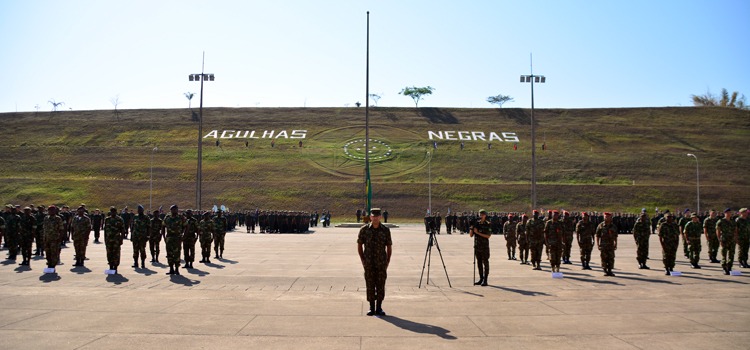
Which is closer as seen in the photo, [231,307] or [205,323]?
[205,323]

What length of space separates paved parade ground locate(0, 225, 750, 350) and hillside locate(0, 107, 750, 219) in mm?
44053

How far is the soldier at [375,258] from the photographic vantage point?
8.77 metres

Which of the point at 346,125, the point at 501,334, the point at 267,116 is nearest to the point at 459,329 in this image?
the point at 501,334

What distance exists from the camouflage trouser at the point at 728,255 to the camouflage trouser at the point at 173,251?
46.8 feet

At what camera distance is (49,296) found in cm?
1027

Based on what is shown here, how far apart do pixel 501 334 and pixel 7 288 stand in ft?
32.7

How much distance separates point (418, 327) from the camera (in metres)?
7.82

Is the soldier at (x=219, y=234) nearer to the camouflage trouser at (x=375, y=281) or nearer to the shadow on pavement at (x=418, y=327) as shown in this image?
the camouflage trouser at (x=375, y=281)

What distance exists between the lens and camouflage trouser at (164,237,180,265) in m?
14.2

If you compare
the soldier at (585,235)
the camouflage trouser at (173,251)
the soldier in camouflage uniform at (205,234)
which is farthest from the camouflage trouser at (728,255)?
the soldier in camouflage uniform at (205,234)

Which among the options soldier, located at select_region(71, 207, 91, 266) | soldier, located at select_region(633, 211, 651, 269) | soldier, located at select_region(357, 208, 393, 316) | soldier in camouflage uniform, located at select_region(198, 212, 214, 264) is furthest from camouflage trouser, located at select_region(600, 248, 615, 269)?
soldier, located at select_region(71, 207, 91, 266)

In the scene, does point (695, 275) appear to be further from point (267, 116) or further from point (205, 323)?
point (267, 116)

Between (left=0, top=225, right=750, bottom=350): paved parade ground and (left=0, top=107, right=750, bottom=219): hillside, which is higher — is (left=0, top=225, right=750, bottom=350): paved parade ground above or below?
below

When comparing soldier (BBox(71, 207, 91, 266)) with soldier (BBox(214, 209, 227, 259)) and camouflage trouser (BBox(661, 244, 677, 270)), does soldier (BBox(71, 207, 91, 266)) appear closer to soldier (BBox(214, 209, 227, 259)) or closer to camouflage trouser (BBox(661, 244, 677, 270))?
soldier (BBox(214, 209, 227, 259))
